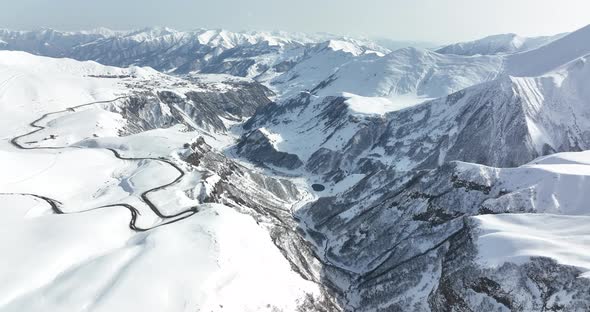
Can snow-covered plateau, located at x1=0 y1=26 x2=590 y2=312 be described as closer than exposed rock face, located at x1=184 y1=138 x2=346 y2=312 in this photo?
Yes

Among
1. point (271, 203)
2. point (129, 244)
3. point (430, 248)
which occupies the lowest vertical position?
point (271, 203)

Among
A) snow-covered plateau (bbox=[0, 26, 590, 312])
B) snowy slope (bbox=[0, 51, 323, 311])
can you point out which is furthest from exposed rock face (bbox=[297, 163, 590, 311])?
snowy slope (bbox=[0, 51, 323, 311])

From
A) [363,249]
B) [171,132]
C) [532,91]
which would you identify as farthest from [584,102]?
[171,132]

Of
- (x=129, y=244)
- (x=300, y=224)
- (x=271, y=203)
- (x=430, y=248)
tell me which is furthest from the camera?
(x=271, y=203)

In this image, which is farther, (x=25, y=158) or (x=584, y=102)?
(x=584, y=102)

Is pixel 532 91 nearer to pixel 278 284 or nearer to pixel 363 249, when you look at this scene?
pixel 363 249

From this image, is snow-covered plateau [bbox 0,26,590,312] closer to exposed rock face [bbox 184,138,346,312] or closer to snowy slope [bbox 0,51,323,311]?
snowy slope [bbox 0,51,323,311]

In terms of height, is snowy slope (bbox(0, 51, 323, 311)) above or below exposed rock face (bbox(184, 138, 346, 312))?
above

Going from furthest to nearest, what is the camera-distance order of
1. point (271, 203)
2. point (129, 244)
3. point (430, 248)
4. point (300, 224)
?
point (271, 203) < point (300, 224) < point (430, 248) < point (129, 244)

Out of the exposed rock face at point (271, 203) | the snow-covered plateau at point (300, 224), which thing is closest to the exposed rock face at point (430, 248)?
the snow-covered plateau at point (300, 224)

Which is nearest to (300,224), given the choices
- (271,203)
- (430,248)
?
(271,203)

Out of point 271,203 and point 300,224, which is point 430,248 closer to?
point 300,224
